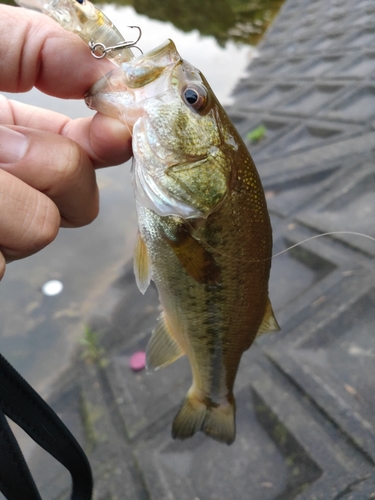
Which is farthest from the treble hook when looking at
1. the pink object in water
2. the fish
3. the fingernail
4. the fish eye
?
the pink object in water

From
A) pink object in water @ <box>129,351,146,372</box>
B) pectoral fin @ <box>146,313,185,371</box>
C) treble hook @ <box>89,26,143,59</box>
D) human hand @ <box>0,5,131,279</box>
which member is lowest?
pink object in water @ <box>129,351,146,372</box>

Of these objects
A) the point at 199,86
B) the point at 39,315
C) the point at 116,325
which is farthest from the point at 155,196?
the point at 39,315

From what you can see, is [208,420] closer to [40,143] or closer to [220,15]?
[40,143]

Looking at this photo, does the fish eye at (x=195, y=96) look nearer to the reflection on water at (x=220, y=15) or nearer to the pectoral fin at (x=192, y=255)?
the pectoral fin at (x=192, y=255)

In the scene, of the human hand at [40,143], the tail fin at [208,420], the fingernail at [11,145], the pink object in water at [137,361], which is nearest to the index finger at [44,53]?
the human hand at [40,143]

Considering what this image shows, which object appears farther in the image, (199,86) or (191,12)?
(191,12)

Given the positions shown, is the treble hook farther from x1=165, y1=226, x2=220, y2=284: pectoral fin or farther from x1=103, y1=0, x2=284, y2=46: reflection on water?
x1=103, y1=0, x2=284, y2=46: reflection on water

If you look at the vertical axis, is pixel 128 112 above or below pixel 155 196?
above

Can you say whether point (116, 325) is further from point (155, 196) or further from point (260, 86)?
point (260, 86)
